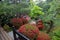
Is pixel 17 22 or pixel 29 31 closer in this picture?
pixel 29 31

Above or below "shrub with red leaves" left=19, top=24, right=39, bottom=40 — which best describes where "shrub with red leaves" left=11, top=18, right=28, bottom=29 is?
below

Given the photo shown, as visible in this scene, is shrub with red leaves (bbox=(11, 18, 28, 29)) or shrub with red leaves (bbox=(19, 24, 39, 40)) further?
shrub with red leaves (bbox=(11, 18, 28, 29))

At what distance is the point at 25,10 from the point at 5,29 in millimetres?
1511

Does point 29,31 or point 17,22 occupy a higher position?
point 29,31

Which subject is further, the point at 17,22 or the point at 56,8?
the point at 17,22

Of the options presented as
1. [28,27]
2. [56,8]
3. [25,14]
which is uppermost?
[56,8]

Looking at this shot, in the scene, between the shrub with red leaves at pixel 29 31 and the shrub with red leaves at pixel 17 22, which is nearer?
the shrub with red leaves at pixel 29 31

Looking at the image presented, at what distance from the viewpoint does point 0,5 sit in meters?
6.79

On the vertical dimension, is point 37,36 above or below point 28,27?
below

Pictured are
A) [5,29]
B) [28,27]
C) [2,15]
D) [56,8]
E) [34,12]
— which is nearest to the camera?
[28,27]

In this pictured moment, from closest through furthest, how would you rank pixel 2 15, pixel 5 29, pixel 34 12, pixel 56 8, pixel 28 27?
pixel 28 27 < pixel 56 8 < pixel 5 29 < pixel 2 15 < pixel 34 12

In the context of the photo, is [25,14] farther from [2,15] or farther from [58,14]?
[58,14]

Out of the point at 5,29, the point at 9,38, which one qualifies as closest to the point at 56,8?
the point at 9,38

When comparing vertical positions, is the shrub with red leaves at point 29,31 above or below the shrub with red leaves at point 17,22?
above
